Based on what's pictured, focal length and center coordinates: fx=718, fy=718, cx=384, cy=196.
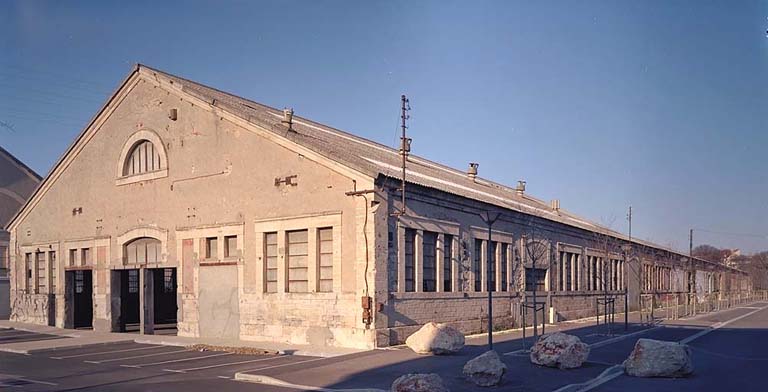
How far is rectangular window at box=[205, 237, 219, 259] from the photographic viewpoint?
92.6 ft

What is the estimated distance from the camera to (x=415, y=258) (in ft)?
84.3

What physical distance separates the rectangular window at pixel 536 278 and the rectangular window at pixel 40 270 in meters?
24.8

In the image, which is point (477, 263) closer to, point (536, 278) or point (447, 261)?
point (447, 261)

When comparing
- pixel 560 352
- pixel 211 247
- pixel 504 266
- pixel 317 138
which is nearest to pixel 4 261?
pixel 211 247

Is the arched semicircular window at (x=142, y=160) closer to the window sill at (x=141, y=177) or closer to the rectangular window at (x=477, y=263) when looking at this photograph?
the window sill at (x=141, y=177)

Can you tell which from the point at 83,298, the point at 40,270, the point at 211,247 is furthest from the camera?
the point at 40,270

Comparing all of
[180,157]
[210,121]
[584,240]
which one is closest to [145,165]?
[180,157]

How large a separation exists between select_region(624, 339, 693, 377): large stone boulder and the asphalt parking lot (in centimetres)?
29

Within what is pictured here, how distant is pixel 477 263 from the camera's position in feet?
98.6

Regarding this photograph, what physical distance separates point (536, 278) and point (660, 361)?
770 inches

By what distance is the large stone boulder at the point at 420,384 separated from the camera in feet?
43.4

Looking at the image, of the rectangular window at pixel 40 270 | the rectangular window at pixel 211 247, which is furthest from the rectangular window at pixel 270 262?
the rectangular window at pixel 40 270

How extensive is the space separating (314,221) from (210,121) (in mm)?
A: 7013

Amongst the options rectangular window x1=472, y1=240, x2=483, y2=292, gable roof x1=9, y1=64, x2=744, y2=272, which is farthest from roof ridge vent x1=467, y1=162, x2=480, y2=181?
rectangular window x1=472, y1=240, x2=483, y2=292
